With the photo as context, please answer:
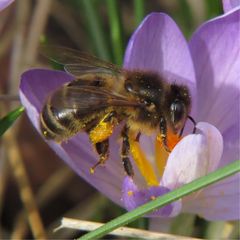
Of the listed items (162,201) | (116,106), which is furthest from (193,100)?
(162,201)

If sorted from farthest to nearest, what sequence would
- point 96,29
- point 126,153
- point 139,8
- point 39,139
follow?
point 39,139
point 96,29
point 139,8
point 126,153

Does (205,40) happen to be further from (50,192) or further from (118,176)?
(50,192)

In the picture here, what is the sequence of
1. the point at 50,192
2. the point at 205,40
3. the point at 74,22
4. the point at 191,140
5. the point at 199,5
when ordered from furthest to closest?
the point at 74,22 < the point at 199,5 < the point at 50,192 < the point at 205,40 < the point at 191,140

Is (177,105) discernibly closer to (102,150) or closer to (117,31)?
(102,150)

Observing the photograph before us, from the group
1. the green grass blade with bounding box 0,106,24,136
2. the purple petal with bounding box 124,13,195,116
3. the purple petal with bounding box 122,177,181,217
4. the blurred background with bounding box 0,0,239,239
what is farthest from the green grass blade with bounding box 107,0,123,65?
the purple petal with bounding box 122,177,181,217

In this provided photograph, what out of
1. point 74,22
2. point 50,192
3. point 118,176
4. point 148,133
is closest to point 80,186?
point 50,192
